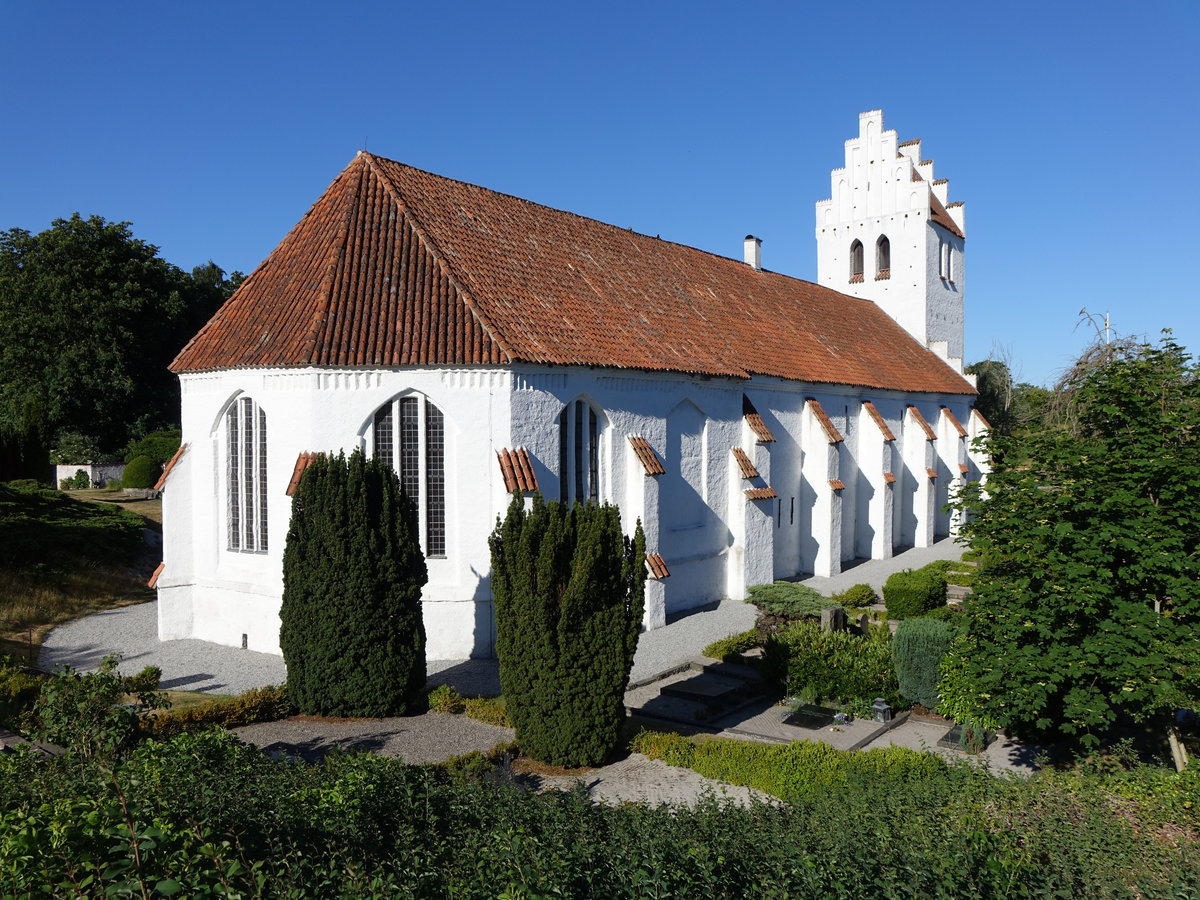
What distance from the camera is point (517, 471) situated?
1633 cm

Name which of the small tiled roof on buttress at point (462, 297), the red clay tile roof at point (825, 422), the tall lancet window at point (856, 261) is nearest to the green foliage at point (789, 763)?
the small tiled roof on buttress at point (462, 297)

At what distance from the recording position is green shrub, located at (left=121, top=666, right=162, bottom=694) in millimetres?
13695

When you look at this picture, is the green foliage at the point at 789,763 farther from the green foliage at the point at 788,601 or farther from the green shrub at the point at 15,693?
the green shrub at the point at 15,693

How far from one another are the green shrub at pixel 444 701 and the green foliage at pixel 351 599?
1.13 ft

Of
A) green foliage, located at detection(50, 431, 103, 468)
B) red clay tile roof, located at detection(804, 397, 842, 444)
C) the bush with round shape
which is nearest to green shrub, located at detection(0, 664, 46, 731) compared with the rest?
the bush with round shape

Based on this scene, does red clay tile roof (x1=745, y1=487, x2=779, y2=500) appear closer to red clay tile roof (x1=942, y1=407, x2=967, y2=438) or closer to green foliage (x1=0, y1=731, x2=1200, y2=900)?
green foliage (x1=0, y1=731, x2=1200, y2=900)

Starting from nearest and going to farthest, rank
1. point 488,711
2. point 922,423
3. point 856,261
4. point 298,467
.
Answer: point 488,711, point 298,467, point 922,423, point 856,261

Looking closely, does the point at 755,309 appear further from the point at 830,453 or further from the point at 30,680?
the point at 30,680

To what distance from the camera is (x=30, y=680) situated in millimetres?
13516

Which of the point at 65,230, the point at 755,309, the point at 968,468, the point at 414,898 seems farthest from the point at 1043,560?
the point at 65,230

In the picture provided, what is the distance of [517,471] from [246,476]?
18.1 ft

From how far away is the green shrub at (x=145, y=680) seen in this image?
13695 millimetres

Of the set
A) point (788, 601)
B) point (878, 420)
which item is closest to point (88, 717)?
point (788, 601)

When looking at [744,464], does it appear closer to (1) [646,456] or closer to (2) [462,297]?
(1) [646,456]
